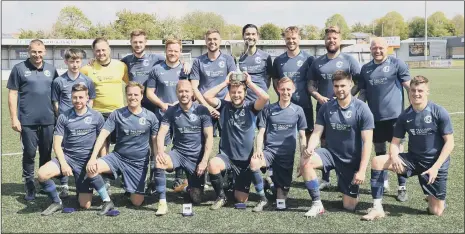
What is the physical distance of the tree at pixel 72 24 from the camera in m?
63.0

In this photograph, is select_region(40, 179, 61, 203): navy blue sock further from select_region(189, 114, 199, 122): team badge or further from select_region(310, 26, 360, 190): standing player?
select_region(310, 26, 360, 190): standing player

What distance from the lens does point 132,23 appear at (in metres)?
63.4

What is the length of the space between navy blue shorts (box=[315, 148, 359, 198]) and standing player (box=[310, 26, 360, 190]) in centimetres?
67

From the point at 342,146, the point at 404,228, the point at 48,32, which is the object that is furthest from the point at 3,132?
the point at 48,32

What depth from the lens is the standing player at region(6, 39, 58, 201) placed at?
18.1 ft

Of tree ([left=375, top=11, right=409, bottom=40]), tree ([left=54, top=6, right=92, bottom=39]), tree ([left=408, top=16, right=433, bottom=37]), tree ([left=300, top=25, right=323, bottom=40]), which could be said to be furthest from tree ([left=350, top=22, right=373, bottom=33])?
tree ([left=54, top=6, right=92, bottom=39])

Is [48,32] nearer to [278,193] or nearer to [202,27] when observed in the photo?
[202,27]

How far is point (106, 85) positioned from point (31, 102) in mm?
899

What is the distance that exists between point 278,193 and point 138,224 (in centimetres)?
159

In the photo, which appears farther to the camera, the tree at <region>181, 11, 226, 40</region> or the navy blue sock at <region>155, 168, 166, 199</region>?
the tree at <region>181, 11, 226, 40</region>

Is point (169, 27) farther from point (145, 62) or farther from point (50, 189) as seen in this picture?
point (50, 189)

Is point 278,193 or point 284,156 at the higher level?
point 284,156

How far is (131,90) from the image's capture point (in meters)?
5.13

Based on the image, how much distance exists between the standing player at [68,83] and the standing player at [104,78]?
19 cm
